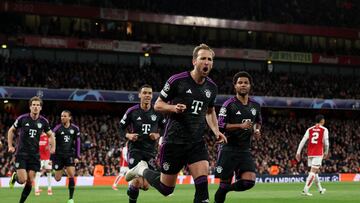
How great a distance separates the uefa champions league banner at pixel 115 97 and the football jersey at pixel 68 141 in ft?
71.4

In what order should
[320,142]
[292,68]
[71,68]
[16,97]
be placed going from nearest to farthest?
[320,142]
[16,97]
[71,68]
[292,68]

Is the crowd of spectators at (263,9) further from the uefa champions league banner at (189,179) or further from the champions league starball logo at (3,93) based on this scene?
the uefa champions league banner at (189,179)

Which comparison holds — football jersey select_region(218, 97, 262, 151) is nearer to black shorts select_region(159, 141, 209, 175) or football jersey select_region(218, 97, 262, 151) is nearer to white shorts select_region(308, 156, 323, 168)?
black shorts select_region(159, 141, 209, 175)

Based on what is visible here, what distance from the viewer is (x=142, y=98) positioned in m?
15.1

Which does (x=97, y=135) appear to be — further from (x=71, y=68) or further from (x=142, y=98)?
(x=142, y=98)

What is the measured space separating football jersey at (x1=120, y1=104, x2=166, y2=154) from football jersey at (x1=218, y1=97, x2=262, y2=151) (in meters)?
1.84

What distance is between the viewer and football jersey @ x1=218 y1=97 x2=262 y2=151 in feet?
45.7

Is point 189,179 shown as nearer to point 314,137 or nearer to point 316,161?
point 316,161

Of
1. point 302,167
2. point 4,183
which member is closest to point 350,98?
point 302,167

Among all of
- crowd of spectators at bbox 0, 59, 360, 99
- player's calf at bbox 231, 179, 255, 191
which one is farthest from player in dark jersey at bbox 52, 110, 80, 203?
crowd of spectators at bbox 0, 59, 360, 99

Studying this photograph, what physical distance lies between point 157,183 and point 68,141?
35.3 ft

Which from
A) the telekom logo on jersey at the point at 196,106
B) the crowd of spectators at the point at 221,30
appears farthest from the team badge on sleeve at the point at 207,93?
the crowd of spectators at the point at 221,30

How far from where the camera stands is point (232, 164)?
541 inches

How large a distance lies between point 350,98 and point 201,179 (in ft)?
163
